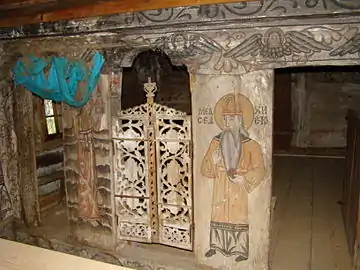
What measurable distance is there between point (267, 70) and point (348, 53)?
0.60 metres

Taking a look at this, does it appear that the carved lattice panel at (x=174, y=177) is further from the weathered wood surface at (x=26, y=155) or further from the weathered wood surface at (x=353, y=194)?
the weathered wood surface at (x=26, y=155)

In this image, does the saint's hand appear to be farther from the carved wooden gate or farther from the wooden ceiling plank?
the wooden ceiling plank

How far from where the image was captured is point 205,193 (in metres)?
3.09

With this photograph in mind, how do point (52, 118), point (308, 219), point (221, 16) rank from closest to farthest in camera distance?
point (221, 16) → point (308, 219) → point (52, 118)

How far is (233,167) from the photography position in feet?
9.76

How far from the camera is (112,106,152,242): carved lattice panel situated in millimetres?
3275

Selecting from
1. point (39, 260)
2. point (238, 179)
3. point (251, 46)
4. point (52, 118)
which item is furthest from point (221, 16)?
point (52, 118)

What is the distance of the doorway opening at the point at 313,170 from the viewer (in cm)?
341

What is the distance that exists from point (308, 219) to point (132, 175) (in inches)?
87.1

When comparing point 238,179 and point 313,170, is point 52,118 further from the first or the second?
point 313,170

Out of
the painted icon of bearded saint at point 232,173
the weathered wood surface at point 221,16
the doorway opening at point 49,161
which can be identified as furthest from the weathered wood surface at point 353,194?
the doorway opening at point 49,161

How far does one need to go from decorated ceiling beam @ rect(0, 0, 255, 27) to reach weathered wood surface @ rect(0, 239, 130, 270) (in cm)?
212

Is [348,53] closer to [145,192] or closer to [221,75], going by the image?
[221,75]

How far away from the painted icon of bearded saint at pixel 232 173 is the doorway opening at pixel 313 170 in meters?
0.55
